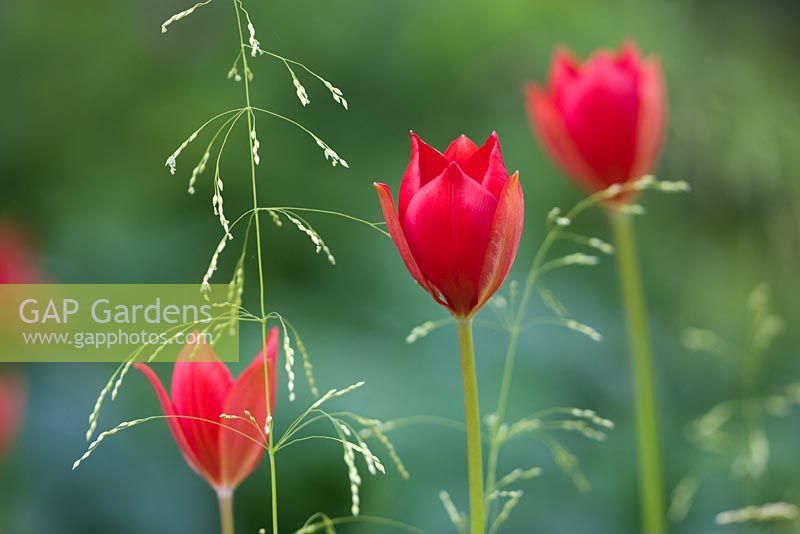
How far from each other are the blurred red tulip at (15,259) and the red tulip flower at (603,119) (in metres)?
0.36

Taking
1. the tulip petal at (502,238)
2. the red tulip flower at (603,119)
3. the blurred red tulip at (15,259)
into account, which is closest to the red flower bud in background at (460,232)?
the tulip petal at (502,238)

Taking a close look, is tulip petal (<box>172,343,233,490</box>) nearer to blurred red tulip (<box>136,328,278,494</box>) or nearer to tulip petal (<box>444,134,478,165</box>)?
blurred red tulip (<box>136,328,278,494</box>)

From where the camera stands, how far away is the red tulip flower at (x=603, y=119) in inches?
25.3

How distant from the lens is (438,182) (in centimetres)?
33

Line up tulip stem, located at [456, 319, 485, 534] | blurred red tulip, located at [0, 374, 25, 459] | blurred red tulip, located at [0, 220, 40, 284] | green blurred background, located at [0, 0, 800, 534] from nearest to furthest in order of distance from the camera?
1. tulip stem, located at [456, 319, 485, 534]
2. blurred red tulip, located at [0, 374, 25, 459]
3. blurred red tulip, located at [0, 220, 40, 284]
4. green blurred background, located at [0, 0, 800, 534]

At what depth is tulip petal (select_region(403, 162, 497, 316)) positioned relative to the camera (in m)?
0.33

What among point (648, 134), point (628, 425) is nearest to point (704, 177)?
point (628, 425)

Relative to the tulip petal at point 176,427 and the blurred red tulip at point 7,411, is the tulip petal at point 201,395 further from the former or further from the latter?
the blurred red tulip at point 7,411

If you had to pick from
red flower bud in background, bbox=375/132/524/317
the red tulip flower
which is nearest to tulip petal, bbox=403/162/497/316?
red flower bud in background, bbox=375/132/524/317

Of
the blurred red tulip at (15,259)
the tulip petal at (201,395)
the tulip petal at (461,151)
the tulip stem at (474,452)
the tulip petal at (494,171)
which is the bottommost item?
the tulip stem at (474,452)

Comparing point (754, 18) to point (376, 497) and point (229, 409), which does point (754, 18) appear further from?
point (229, 409)

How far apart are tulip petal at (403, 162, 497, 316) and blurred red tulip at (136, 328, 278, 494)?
2.2 inches

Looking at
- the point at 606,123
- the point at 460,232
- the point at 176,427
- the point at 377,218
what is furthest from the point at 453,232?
the point at 377,218

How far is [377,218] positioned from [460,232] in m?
0.76
